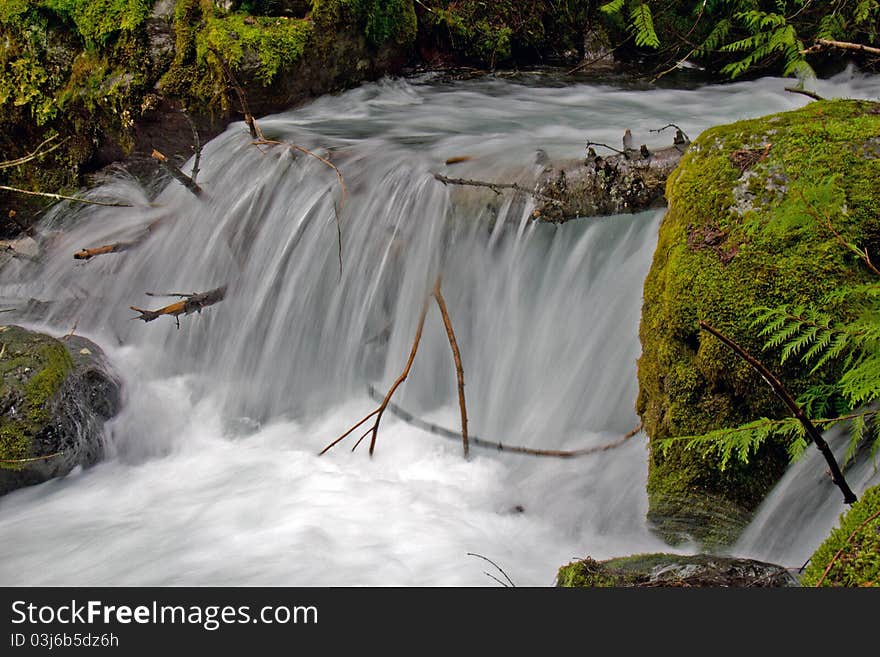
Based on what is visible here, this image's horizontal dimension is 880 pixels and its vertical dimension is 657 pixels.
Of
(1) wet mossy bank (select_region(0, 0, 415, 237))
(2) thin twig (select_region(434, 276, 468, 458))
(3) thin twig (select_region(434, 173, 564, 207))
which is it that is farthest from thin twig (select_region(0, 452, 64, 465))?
(1) wet mossy bank (select_region(0, 0, 415, 237))

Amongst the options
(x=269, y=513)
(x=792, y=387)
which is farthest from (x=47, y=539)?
(x=792, y=387)

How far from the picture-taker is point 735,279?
2822 millimetres

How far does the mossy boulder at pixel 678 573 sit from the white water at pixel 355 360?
0.54 metres

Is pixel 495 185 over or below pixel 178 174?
below

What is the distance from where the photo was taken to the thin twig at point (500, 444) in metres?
3.48

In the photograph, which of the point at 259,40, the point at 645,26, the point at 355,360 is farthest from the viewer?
the point at 645,26

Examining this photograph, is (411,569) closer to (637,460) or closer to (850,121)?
(637,460)

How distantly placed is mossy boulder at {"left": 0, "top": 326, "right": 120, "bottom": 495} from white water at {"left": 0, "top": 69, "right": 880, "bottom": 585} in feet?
0.37

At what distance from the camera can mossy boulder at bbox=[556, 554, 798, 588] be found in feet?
7.49

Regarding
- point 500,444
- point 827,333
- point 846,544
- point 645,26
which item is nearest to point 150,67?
point 645,26

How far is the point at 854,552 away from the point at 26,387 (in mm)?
3762

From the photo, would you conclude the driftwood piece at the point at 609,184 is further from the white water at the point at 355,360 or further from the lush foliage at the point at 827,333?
the lush foliage at the point at 827,333

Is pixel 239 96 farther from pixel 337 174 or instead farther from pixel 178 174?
pixel 337 174

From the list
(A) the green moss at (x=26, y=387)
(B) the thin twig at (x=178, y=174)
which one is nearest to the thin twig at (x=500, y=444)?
(A) the green moss at (x=26, y=387)
